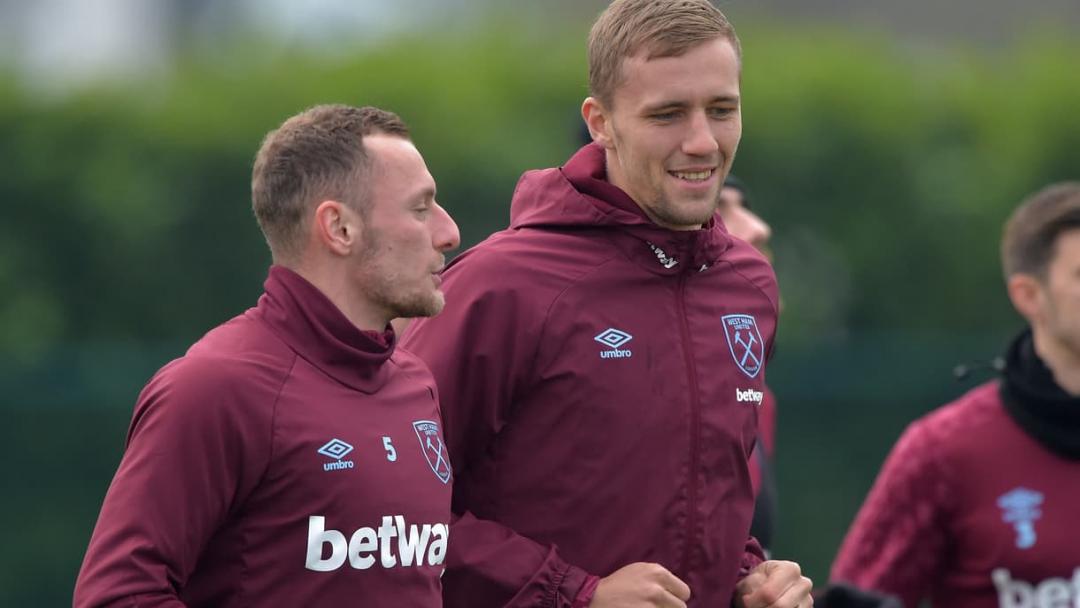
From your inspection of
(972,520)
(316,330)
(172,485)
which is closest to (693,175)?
(316,330)

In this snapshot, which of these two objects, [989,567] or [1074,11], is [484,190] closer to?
[989,567]

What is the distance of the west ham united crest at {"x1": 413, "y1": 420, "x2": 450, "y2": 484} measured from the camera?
3754mm

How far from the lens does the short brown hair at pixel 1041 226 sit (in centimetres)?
605

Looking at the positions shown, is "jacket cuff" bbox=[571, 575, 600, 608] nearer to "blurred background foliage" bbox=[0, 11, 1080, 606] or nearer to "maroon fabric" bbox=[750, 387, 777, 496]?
"maroon fabric" bbox=[750, 387, 777, 496]

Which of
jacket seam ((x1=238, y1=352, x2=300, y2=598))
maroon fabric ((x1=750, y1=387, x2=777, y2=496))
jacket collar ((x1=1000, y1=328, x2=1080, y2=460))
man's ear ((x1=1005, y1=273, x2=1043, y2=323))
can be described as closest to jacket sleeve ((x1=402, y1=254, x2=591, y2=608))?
jacket seam ((x1=238, y1=352, x2=300, y2=598))

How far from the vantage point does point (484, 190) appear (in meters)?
12.3

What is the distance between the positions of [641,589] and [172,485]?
1.01 meters

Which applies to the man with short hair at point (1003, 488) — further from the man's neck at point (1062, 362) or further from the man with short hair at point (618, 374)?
the man with short hair at point (618, 374)

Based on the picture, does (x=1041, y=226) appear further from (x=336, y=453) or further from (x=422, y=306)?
(x=336, y=453)

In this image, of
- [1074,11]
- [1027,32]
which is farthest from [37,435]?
[1074,11]

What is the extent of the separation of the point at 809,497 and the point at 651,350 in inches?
275

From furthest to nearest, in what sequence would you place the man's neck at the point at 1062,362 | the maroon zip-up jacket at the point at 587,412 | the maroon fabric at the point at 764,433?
the man's neck at the point at 1062,362 < the maroon fabric at the point at 764,433 < the maroon zip-up jacket at the point at 587,412

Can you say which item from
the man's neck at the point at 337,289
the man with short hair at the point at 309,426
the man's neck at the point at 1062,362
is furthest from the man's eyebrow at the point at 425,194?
the man's neck at the point at 1062,362

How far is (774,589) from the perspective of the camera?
13.3 feet
